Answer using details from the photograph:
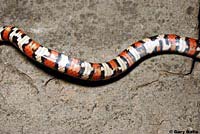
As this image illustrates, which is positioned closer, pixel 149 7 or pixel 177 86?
pixel 177 86

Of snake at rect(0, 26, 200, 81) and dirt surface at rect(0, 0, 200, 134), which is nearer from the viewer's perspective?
snake at rect(0, 26, 200, 81)

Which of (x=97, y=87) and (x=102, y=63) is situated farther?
(x=97, y=87)

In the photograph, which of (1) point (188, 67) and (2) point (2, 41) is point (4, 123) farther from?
(1) point (188, 67)

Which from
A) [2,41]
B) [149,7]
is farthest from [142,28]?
[2,41]

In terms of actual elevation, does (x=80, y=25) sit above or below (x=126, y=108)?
above

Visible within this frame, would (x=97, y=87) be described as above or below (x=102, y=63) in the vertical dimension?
below
